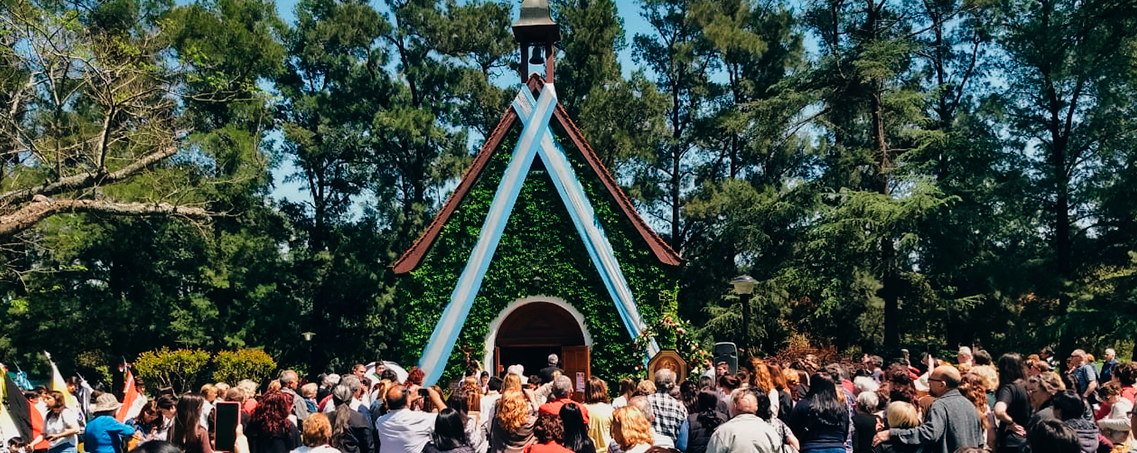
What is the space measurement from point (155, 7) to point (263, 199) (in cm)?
733

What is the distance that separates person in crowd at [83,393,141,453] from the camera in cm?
861

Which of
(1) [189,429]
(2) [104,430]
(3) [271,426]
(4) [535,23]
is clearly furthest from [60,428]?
(4) [535,23]

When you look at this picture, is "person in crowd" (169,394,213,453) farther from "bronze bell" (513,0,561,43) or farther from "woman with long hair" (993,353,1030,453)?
"bronze bell" (513,0,561,43)

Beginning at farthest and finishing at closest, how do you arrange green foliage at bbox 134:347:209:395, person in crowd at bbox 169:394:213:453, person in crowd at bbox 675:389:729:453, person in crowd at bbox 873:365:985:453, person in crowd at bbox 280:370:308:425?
green foliage at bbox 134:347:209:395 < person in crowd at bbox 280:370:308:425 < person in crowd at bbox 675:389:729:453 < person in crowd at bbox 873:365:985:453 < person in crowd at bbox 169:394:213:453

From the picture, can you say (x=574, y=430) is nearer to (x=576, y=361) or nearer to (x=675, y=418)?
(x=675, y=418)

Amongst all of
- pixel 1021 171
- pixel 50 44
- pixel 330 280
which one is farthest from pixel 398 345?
pixel 1021 171

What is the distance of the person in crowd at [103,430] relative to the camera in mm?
8609

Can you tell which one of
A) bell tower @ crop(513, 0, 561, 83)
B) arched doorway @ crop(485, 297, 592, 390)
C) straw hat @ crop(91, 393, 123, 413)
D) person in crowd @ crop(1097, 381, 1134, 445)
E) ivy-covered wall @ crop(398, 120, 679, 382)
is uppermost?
bell tower @ crop(513, 0, 561, 83)

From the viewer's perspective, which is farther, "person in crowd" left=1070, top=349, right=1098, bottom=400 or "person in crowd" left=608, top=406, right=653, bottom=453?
"person in crowd" left=1070, top=349, right=1098, bottom=400

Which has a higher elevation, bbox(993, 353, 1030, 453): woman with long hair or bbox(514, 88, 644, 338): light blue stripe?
bbox(514, 88, 644, 338): light blue stripe

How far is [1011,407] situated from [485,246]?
12.8m

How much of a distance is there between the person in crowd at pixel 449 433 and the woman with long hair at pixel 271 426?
1.28 metres

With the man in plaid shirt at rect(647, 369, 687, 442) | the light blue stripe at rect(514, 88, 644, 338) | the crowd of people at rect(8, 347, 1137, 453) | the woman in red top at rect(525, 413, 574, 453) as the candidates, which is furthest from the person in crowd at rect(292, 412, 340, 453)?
the light blue stripe at rect(514, 88, 644, 338)

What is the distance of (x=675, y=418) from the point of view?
855 cm
